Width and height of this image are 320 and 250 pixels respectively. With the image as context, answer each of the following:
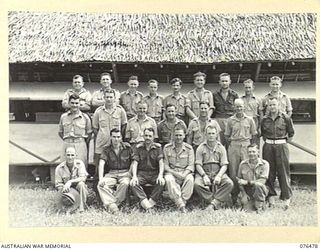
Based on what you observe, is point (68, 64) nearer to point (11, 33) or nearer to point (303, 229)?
point (11, 33)

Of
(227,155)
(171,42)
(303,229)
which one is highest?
(171,42)

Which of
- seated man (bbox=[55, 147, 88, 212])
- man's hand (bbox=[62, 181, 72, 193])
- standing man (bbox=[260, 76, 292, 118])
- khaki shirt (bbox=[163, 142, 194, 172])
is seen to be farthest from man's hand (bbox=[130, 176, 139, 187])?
standing man (bbox=[260, 76, 292, 118])

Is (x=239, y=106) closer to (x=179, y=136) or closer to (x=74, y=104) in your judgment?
(x=179, y=136)

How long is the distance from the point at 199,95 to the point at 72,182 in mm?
1287

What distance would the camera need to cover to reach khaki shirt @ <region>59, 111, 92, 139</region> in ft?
16.8

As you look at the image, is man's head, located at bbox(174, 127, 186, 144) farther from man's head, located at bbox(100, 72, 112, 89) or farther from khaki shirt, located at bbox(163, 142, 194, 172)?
man's head, located at bbox(100, 72, 112, 89)

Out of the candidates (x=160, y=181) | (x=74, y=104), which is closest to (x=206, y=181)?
(x=160, y=181)

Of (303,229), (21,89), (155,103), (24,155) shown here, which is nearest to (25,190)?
(24,155)

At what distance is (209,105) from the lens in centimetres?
525

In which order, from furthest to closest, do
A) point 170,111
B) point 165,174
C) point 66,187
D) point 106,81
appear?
1. point 106,81
2. point 170,111
3. point 165,174
4. point 66,187

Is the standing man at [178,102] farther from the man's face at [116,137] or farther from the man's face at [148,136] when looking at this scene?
the man's face at [116,137]

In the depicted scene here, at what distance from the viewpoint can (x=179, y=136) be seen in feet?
16.5

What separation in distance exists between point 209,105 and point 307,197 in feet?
3.60

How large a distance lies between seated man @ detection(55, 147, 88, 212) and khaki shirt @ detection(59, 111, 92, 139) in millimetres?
165
